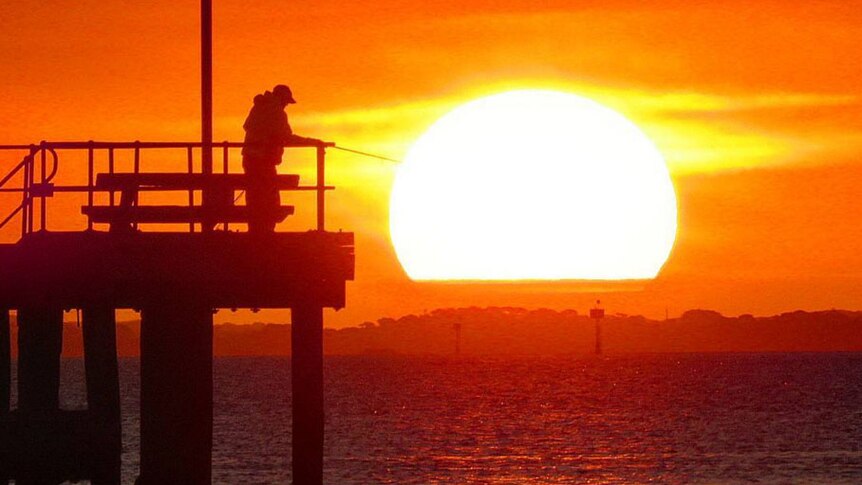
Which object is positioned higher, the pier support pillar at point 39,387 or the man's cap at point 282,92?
the man's cap at point 282,92

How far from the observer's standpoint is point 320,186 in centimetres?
2236

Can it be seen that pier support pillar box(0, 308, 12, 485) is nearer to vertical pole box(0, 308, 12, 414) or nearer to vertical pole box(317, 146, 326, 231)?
vertical pole box(0, 308, 12, 414)

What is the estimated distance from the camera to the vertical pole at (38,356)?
25469 millimetres

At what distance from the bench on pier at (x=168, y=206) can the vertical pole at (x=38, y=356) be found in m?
3.56

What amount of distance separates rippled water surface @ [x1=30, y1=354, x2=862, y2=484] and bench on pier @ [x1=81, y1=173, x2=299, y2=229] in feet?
97.0

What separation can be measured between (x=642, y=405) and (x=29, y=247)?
9564cm

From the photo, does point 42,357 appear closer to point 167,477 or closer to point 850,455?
point 167,477

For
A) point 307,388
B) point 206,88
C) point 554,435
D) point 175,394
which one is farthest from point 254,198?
point 554,435

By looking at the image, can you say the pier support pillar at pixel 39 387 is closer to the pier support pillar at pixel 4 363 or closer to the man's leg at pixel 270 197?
the pier support pillar at pixel 4 363

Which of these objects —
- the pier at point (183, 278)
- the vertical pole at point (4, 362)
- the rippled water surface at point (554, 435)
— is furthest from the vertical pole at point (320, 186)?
the rippled water surface at point (554, 435)

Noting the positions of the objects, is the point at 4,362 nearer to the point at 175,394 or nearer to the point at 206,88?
the point at 206,88

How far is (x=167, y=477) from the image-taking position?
21.2m

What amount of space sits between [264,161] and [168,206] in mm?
1533

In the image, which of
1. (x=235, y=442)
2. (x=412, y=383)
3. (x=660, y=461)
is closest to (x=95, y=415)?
(x=660, y=461)
